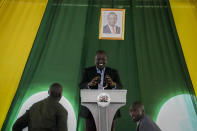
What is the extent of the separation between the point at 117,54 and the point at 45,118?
183cm

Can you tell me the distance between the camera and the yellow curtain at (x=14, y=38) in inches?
126

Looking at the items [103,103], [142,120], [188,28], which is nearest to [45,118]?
[103,103]

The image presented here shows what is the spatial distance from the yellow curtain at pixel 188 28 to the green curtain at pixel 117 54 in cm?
12

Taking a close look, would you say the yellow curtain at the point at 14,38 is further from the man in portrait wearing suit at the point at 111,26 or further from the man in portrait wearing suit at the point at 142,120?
the man in portrait wearing suit at the point at 142,120

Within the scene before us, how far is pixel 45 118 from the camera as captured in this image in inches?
81.0

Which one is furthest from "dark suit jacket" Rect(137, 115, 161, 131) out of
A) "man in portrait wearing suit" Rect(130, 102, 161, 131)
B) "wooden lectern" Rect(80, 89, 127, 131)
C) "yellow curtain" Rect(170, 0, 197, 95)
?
"yellow curtain" Rect(170, 0, 197, 95)

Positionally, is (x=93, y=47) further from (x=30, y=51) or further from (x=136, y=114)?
(x=136, y=114)

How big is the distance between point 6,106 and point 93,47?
1624 millimetres

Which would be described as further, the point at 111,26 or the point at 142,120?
the point at 111,26

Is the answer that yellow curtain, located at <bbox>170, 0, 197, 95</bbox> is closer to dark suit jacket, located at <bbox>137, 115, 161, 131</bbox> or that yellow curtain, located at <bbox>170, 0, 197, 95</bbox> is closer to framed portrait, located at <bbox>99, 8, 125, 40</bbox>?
framed portrait, located at <bbox>99, 8, 125, 40</bbox>

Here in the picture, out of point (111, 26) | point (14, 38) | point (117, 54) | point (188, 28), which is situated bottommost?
point (117, 54)

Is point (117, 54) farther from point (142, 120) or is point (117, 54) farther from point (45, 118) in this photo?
point (45, 118)

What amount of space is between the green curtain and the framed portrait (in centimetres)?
8

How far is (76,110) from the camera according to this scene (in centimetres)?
312
